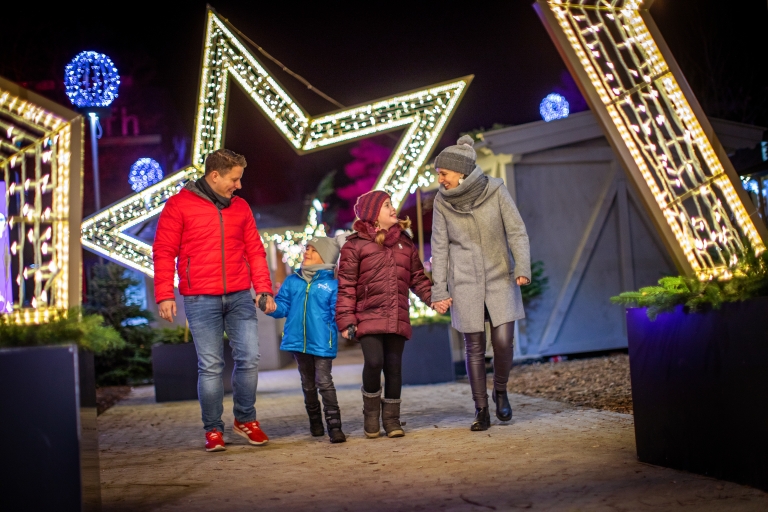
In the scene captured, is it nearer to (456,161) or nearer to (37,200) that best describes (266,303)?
(456,161)

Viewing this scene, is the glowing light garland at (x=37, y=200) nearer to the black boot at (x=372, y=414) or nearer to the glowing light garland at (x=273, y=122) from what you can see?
the black boot at (x=372, y=414)

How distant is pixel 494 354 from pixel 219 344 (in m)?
2.04

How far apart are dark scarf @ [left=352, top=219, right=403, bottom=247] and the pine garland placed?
6.72 feet

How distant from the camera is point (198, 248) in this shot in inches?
245

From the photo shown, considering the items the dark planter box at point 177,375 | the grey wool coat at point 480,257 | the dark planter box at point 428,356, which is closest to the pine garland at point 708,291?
the grey wool coat at point 480,257

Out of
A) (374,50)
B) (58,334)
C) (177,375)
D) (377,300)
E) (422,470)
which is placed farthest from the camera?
(374,50)

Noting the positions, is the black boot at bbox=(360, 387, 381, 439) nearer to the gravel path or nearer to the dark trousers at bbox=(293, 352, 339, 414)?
the dark trousers at bbox=(293, 352, 339, 414)

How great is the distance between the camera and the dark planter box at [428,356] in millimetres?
10586

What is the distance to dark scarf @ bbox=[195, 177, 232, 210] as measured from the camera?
6.30 metres

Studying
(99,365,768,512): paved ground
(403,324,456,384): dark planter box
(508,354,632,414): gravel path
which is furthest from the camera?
(403,324,456,384): dark planter box

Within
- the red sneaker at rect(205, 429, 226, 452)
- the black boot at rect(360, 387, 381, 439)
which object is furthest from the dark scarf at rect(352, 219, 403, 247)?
the red sneaker at rect(205, 429, 226, 452)

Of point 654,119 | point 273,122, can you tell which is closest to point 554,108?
point 273,122

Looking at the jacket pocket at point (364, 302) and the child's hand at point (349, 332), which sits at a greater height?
the jacket pocket at point (364, 302)

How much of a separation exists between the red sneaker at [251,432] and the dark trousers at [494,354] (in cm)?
159
